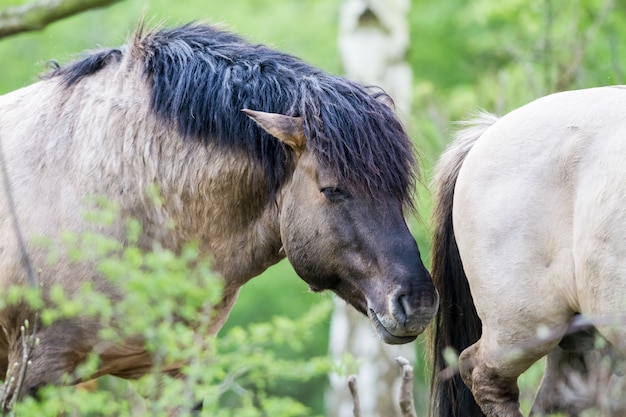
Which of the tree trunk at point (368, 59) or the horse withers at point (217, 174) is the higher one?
the horse withers at point (217, 174)

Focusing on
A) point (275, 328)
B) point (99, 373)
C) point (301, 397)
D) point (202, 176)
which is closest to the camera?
point (275, 328)

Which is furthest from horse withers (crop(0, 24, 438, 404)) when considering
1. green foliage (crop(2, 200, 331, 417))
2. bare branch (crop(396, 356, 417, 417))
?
green foliage (crop(2, 200, 331, 417))

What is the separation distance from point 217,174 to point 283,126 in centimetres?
Answer: 41

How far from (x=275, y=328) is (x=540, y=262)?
4.24ft

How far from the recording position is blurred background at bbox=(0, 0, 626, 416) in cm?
1027

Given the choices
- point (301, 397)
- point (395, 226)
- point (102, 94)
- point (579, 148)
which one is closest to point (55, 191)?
point (102, 94)

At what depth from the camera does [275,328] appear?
9.94 ft

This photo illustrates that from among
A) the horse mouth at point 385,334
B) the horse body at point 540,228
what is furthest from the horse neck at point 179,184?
the horse body at point 540,228

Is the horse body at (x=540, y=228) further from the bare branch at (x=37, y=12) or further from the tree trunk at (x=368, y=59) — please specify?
the tree trunk at (x=368, y=59)

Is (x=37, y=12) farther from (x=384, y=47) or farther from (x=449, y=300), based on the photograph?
(x=384, y=47)

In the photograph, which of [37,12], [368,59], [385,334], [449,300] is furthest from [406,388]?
[368,59]

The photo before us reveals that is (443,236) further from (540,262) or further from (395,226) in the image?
(540,262)

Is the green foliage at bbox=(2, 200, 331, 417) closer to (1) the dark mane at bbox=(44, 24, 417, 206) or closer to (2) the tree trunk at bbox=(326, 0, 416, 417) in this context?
(1) the dark mane at bbox=(44, 24, 417, 206)

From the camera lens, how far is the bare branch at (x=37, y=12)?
4223 mm
